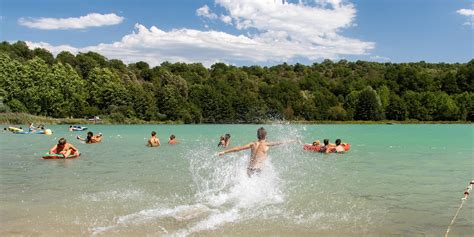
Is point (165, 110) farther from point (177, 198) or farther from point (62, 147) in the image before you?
point (177, 198)

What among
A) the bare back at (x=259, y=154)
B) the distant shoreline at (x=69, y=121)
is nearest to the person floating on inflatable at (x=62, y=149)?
the bare back at (x=259, y=154)

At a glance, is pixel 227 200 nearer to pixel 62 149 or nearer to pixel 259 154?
pixel 259 154

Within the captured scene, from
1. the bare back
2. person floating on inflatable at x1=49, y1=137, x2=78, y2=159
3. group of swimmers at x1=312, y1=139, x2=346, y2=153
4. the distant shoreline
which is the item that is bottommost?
the distant shoreline

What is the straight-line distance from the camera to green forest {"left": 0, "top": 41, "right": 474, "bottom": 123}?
3789 inches

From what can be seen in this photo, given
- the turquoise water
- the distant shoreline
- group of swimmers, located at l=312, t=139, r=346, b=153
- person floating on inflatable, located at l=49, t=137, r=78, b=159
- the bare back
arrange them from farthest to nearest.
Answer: the distant shoreline, group of swimmers, located at l=312, t=139, r=346, b=153, person floating on inflatable, located at l=49, t=137, r=78, b=159, the bare back, the turquoise water

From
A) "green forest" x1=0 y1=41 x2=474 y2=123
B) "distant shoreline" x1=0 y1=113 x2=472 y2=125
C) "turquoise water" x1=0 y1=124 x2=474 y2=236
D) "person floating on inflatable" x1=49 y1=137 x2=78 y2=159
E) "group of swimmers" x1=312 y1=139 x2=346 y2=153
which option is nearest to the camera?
"turquoise water" x1=0 y1=124 x2=474 y2=236

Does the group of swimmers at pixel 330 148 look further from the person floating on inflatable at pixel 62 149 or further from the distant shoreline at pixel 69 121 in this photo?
the distant shoreline at pixel 69 121

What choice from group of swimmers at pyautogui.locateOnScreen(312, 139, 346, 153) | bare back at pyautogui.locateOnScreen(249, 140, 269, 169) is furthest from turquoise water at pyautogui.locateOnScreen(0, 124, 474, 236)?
group of swimmers at pyautogui.locateOnScreen(312, 139, 346, 153)

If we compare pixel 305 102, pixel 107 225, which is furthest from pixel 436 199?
pixel 305 102

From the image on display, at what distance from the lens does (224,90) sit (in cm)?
12838

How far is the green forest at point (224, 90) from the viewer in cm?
9625

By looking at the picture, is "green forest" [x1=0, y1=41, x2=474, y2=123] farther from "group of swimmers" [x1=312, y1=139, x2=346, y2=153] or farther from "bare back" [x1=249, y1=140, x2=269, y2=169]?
"bare back" [x1=249, y1=140, x2=269, y2=169]

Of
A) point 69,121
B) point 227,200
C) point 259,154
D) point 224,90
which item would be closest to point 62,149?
point 227,200

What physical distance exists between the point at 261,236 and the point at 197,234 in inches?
47.4
